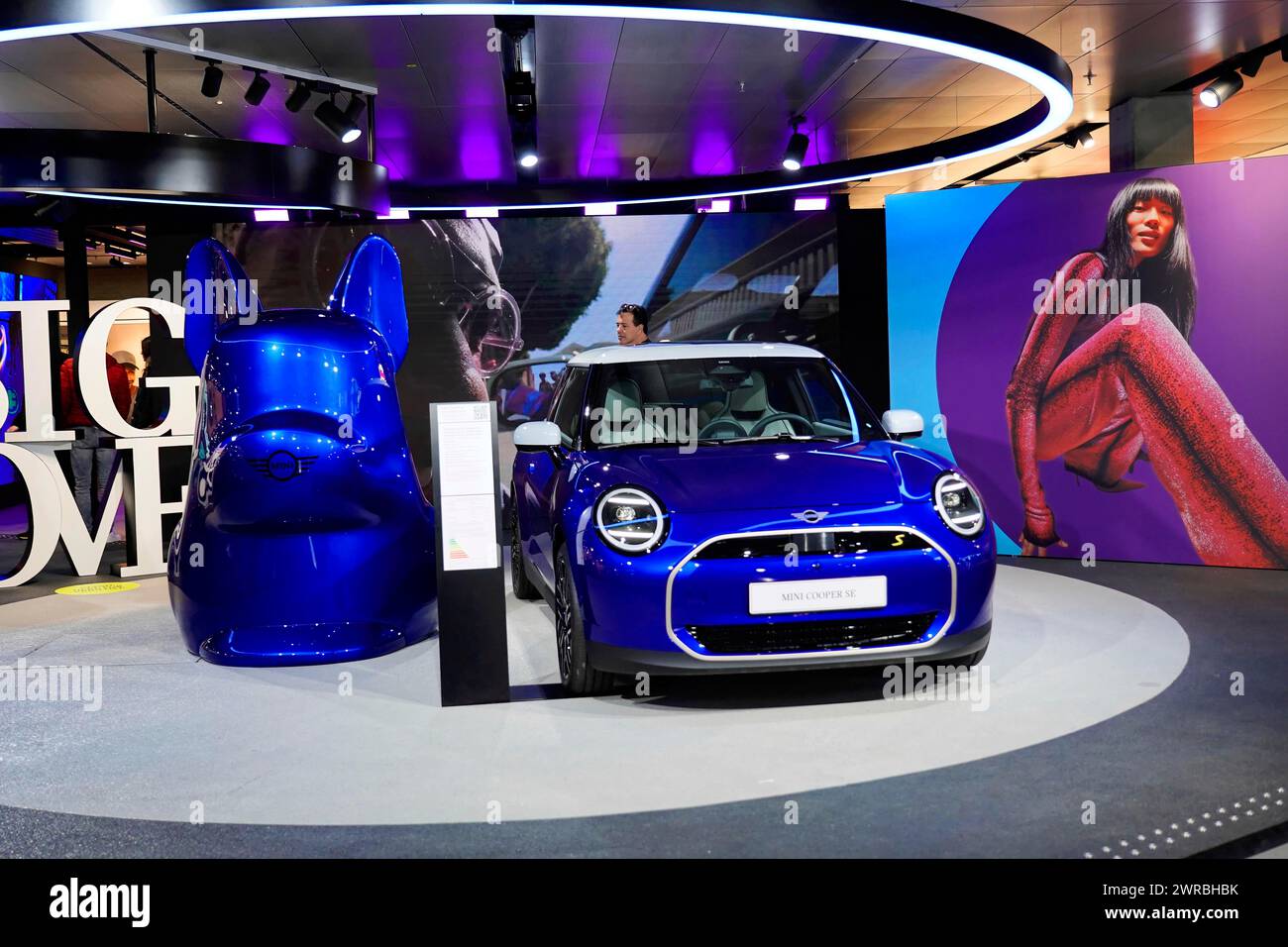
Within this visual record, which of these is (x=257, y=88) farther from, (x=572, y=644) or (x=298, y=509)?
(x=572, y=644)

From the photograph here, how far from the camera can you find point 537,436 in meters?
4.82

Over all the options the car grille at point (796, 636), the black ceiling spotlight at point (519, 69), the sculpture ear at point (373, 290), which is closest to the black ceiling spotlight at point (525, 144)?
the black ceiling spotlight at point (519, 69)

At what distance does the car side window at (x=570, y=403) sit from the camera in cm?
516

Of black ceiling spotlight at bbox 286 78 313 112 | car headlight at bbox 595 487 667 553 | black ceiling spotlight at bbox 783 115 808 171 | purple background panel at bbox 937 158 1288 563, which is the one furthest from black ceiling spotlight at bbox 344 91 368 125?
car headlight at bbox 595 487 667 553

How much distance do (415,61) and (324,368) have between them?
4.75m

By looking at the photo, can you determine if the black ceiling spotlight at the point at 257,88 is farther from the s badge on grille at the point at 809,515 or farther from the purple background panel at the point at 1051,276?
the s badge on grille at the point at 809,515

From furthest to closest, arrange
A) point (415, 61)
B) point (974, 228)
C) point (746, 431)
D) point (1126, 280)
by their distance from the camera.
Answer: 1. point (415, 61)
2. point (974, 228)
3. point (1126, 280)
4. point (746, 431)

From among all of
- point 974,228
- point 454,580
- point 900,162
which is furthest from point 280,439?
point 900,162

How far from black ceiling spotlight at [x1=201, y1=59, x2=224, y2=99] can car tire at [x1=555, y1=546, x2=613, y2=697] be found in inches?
240

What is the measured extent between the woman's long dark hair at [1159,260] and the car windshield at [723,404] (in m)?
3.19

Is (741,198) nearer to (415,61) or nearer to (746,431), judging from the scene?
(415,61)

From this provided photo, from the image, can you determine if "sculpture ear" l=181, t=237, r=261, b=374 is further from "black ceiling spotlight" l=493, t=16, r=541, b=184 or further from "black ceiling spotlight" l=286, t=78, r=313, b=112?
"black ceiling spotlight" l=286, t=78, r=313, b=112

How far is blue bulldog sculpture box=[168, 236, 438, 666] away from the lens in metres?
5.16

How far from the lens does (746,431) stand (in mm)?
4996
